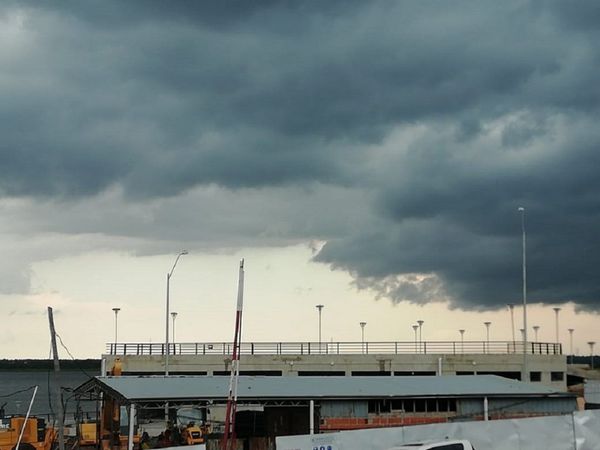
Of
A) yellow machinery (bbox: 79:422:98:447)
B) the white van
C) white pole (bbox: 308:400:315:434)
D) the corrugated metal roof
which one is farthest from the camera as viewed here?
yellow machinery (bbox: 79:422:98:447)

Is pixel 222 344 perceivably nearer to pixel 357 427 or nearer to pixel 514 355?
pixel 514 355

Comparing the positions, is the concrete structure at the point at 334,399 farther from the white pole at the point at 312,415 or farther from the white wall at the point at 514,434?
the white wall at the point at 514,434

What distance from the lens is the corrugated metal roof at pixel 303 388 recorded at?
147 feet

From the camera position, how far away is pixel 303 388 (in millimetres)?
48125

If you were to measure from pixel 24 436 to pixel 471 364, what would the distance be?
60.9 metres

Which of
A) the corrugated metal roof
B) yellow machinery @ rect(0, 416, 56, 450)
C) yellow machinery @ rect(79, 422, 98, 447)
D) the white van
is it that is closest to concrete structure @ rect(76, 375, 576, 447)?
the corrugated metal roof

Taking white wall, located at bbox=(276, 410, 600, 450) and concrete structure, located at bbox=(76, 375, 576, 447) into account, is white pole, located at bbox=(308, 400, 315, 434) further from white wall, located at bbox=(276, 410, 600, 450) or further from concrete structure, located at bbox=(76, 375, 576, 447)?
white wall, located at bbox=(276, 410, 600, 450)

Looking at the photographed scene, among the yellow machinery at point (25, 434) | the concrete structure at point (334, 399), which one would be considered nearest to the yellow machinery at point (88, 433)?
the concrete structure at point (334, 399)

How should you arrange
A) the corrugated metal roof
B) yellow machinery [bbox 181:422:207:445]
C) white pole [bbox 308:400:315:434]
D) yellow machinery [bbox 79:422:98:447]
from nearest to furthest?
the corrugated metal roof < white pole [bbox 308:400:315:434] < yellow machinery [bbox 181:422:207:445] < yellow machinery [bbox 79:422:98:447]

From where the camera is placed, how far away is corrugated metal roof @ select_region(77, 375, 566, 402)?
4469 centimetres

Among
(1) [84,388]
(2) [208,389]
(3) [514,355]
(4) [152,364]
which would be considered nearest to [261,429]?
(2) [208,389]

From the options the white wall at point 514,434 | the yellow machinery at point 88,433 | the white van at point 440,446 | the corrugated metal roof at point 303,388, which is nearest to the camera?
the white van at point 440,446

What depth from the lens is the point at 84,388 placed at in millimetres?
49562

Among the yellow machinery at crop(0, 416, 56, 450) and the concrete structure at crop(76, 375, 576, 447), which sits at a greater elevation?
the concrete structure at crop(76, 375, 576, 447)
